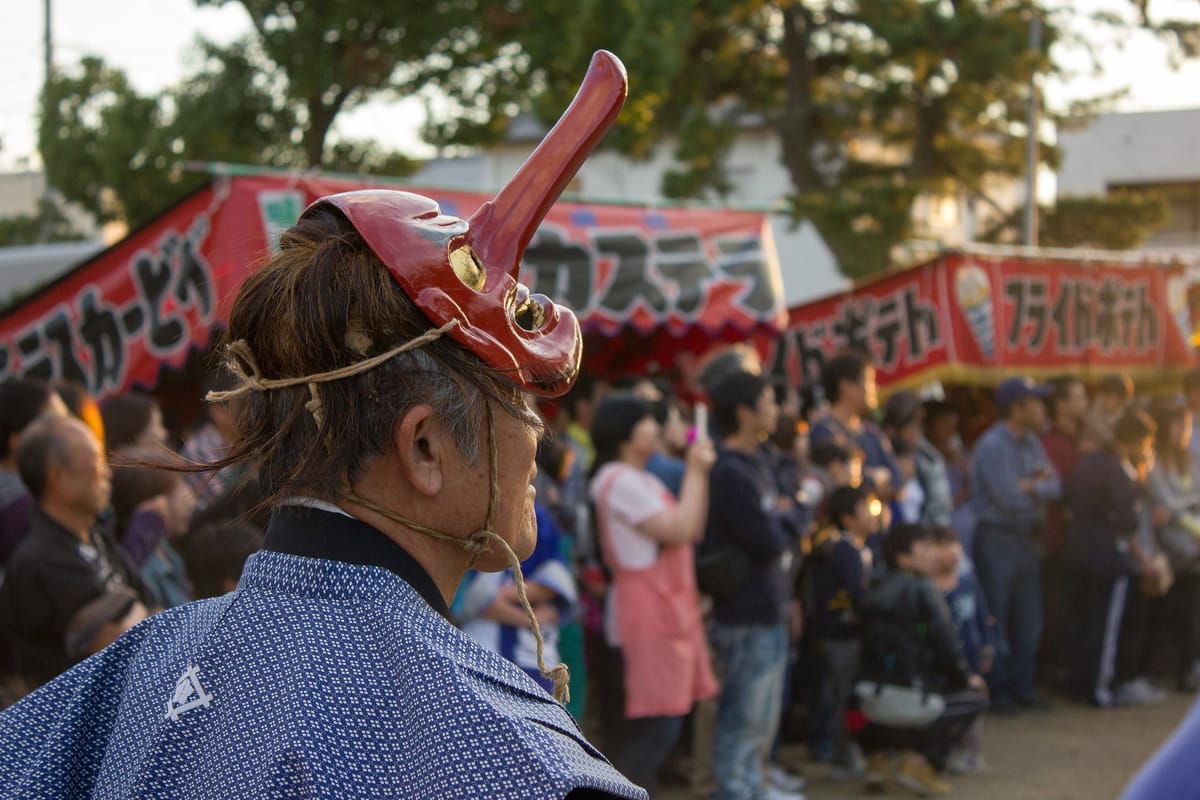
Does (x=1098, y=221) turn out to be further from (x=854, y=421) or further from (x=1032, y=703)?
(x=854, y=421)

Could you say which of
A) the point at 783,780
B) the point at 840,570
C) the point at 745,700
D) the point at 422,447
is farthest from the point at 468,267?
the point at 783,780

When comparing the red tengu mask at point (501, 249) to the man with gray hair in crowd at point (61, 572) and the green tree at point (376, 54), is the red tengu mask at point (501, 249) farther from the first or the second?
the green tree at point (376, 54)

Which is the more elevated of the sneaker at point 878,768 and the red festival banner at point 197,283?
the red festival banner at point 197,283

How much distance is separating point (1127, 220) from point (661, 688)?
14.2 meters

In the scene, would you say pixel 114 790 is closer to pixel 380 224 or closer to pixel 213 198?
pixel 380 224

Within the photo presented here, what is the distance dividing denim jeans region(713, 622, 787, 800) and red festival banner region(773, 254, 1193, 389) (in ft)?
14.9

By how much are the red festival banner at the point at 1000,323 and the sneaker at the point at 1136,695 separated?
8.12ft

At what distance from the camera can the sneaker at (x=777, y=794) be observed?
19.4 ft

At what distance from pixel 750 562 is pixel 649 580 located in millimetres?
527

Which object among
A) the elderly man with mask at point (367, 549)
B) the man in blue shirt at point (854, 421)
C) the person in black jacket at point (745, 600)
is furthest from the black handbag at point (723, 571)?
the elderly man with mask at point (367, 549)

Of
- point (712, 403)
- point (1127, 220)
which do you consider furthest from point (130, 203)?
point (1127, 220)

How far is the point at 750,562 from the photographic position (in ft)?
18.5

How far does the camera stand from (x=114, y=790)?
133 centimetres

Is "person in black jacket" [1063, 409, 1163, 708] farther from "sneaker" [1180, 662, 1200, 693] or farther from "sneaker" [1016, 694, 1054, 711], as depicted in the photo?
"sneaker" [1180, 662, 1200, 693]
